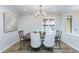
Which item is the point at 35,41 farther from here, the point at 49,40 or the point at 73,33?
the point at 73,33

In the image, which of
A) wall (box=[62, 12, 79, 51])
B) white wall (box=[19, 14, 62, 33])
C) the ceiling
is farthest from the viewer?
white wall (box=[19, 14, 62, 33])

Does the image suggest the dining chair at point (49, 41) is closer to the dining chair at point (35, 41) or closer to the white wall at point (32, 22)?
the dining chair at point (35, 41)

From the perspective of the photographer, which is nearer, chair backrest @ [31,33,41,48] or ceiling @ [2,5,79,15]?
ceiling @ [2,5,79,15]

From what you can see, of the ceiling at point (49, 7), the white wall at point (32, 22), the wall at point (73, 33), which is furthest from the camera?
the white wall at point (32, 22)

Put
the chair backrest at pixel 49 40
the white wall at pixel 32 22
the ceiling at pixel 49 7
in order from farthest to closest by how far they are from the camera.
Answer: the chair backrest at pixel 49 40
the white wall at pixel 32 22
the ceiling at pixel 49 7

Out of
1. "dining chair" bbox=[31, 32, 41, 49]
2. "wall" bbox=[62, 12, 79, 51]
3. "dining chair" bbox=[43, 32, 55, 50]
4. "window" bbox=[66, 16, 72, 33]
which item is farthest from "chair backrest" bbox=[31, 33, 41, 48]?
"window" bbox=[66, 16, 72, 33]

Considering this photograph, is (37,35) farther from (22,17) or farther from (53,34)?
(22,17)

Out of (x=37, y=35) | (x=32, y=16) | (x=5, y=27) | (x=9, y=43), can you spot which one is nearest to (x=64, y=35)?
(x=37, y=35)

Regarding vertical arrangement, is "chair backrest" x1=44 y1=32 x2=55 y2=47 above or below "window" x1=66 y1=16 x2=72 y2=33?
below

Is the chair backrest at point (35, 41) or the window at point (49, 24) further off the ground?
the window at point (49, 24)

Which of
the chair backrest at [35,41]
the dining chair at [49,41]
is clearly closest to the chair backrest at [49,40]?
the dining chair at [49,41]

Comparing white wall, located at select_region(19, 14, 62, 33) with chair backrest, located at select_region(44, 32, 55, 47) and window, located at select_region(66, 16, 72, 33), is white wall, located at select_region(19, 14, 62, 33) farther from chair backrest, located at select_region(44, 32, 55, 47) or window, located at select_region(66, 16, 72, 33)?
chair backrest, located at select_region(44, 32, 55, 47)

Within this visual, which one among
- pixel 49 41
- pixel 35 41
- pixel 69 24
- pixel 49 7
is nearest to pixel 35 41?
pixel 35 41

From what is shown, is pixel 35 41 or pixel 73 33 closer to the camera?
pixel 73 33
